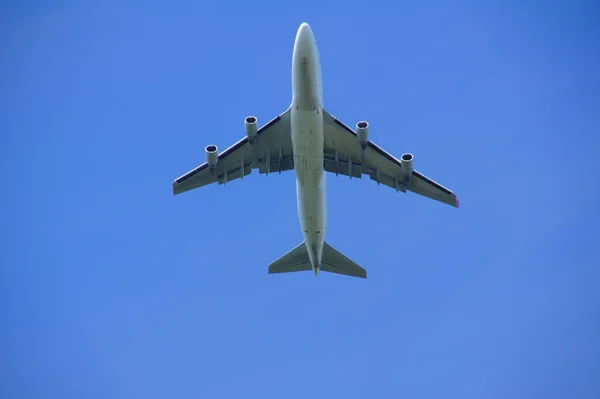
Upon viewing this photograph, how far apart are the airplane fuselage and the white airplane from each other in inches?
2.2

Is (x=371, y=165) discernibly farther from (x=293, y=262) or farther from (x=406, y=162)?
(x=293, y=262)

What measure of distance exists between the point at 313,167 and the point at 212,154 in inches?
252

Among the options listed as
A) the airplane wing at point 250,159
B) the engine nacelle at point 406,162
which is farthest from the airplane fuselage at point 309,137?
the engine nacelle at point 406,162

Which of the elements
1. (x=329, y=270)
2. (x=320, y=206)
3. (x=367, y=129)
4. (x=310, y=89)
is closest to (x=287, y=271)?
(x=329, y=270)

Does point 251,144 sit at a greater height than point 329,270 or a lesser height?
greater

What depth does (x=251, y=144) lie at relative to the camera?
5125cm

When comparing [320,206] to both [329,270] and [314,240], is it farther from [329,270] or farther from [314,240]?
[329,270]

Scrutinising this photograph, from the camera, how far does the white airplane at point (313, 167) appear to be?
157 feet

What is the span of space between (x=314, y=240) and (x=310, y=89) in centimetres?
996

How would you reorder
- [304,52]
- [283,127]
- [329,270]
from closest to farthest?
[304,52] < [283,127] < [329,270]

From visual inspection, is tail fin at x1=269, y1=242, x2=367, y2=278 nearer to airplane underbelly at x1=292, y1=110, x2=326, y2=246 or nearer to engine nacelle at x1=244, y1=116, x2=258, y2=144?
airplane underbelly at x1=292, y1=110, x2=326, y2=246

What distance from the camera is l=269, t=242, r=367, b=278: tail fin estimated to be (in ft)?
178

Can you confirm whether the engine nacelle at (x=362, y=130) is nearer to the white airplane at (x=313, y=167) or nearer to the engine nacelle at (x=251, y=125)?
the white airplane at (x=313, y=167)

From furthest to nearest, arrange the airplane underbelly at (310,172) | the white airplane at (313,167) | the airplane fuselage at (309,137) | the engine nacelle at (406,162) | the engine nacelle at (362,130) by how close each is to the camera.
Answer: the engine nacelle at (406,162), the engine nacelle at (362,130), the white airplane at (313,167), the airplane underbelly at (310,172), the airplane fuselage at (309,137)
